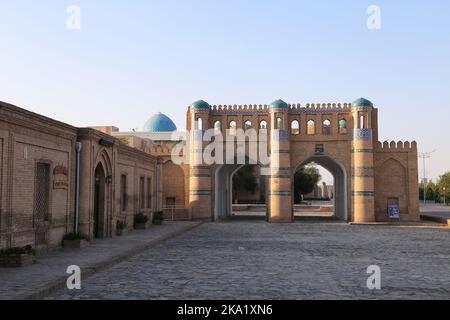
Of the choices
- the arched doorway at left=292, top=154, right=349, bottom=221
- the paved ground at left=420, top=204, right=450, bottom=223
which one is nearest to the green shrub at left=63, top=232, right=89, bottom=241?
the arched doorway at left=292, top=154, right=349, bottom=221

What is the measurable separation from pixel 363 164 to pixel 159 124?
2708cm

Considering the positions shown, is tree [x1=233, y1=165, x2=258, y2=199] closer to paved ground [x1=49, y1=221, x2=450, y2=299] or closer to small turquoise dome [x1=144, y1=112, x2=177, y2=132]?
small turquoise dome [x1=144, y1=112, x2=177, y2=132]

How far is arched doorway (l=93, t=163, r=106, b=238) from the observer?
63.2ft

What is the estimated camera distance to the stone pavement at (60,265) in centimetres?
902

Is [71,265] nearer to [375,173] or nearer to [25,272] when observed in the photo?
[25,272]

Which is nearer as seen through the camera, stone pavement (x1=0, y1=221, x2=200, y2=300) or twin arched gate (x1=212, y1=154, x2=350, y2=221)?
stone pavement (x1=0, y1=221, x2=200, y2=300)

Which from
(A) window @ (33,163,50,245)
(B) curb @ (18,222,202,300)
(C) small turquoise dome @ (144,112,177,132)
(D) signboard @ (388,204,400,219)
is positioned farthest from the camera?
(C) small turquoise dome @ (144,112,177,132)

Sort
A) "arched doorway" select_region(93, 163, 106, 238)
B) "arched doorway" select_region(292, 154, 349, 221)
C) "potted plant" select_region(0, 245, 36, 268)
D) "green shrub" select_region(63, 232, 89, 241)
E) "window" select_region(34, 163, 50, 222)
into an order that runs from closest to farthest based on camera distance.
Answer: "potted plant" select_region(0, 245, 36, 268) < "window" select_region(34, 163, 50, 222) < "green shrub" select_region(63, 232, 89, 241) < "arched doorway" select_region(93, 163, 106, 238) < "arched doorway" select_region(292, 154, 349, 221)

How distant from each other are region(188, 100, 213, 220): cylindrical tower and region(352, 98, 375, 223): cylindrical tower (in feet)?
30.3

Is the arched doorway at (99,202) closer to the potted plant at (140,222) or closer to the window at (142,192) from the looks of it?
the potted plant at (140,222)

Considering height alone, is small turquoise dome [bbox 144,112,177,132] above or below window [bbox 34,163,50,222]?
above

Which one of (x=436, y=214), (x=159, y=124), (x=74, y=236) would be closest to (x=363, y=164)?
(x=436, y=214)

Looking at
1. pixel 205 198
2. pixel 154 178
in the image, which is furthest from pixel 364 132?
pixel 154 178

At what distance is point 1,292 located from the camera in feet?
28.3
